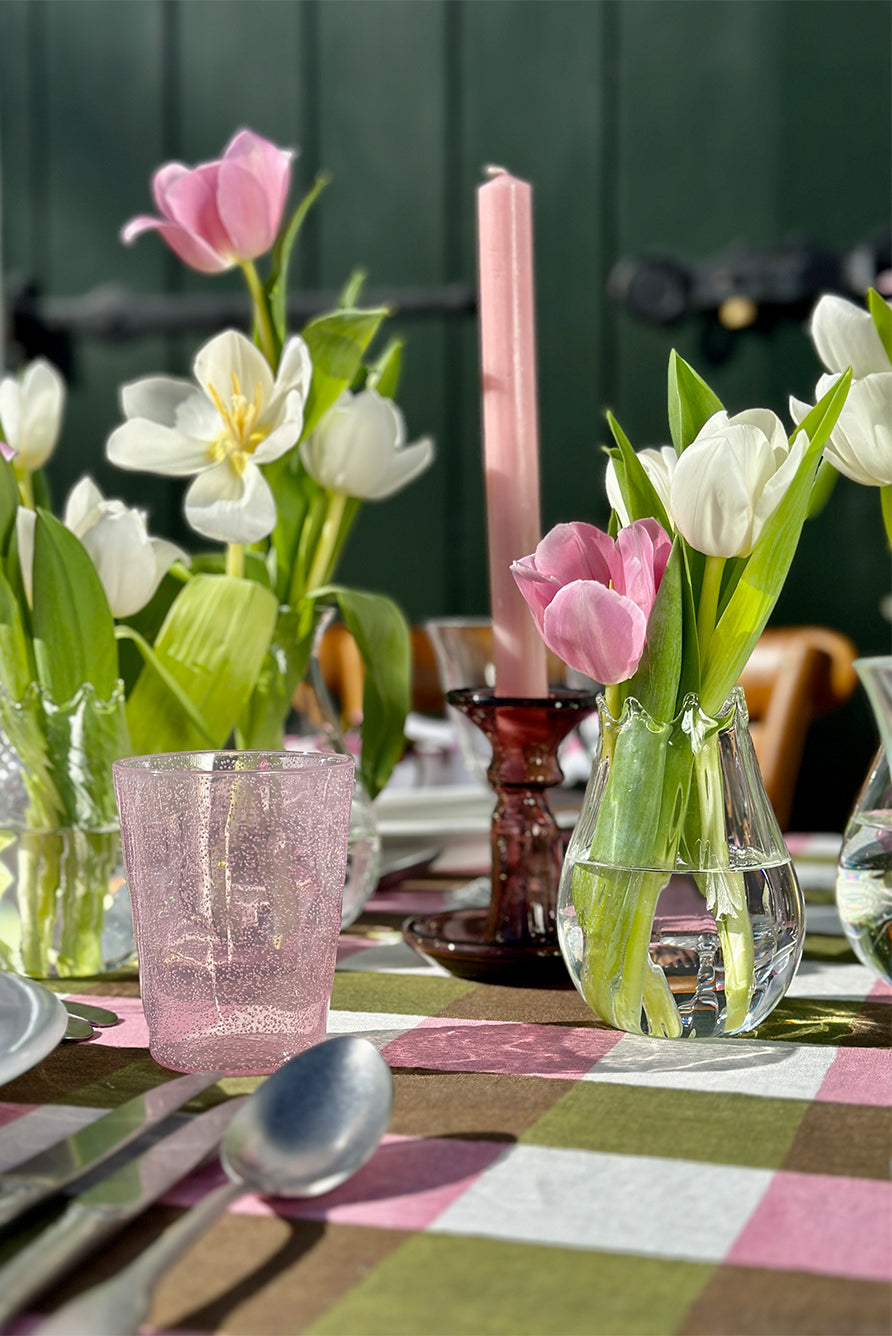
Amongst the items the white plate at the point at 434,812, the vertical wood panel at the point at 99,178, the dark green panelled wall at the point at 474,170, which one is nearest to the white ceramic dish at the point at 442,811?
the white plate at the point at 434,812

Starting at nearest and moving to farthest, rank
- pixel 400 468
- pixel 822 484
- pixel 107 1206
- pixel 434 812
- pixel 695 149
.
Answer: pixel 107 1206 < pixel 822 484 < pixel 400 468 < pixel 434 812 < pixel 695 149

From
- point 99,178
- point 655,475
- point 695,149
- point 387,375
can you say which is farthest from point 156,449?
point 99,178

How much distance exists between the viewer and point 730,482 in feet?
1.39

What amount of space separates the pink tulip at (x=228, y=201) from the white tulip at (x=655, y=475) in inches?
9.1

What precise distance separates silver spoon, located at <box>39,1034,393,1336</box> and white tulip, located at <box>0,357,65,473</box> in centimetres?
37

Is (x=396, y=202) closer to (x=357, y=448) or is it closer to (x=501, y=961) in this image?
(x=357, y=448)

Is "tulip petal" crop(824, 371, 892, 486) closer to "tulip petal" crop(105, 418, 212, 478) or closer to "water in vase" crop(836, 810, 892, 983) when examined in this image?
"water in vase" crop(836, 810, 892, 983)

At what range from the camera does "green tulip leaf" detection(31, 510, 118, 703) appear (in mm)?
555

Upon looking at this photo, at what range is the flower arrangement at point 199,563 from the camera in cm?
56

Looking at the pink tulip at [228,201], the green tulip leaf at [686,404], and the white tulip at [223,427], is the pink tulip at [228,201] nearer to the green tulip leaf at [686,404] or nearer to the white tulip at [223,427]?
the white tulip at [223,427]

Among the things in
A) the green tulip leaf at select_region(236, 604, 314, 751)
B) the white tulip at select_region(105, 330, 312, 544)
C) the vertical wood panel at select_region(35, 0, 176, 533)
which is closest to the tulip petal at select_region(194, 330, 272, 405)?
the white tulip at select_region(105, 330, 312, 544)

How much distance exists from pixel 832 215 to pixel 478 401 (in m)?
0.79

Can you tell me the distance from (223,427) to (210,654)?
10 cm

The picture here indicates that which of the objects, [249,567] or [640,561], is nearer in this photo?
[640,561]
